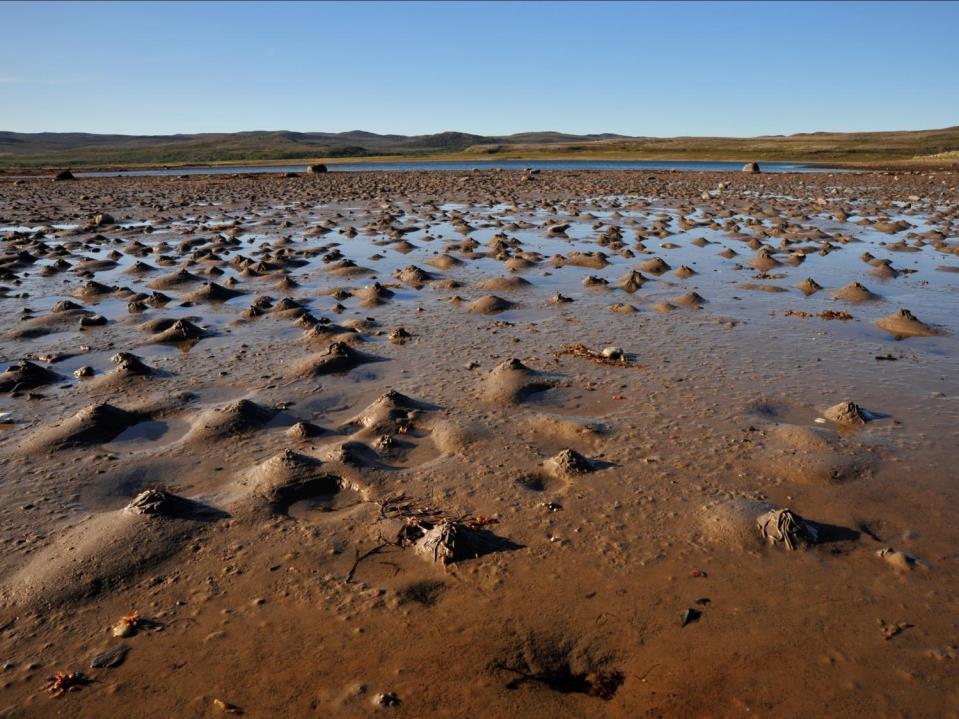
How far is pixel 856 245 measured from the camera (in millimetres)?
18078

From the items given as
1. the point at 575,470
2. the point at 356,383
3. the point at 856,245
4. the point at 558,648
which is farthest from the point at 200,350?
the point at 856,245

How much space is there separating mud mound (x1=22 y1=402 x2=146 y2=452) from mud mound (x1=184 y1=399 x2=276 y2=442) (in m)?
0.76

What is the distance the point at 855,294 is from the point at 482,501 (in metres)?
9.73

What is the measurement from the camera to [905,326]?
9914 mm

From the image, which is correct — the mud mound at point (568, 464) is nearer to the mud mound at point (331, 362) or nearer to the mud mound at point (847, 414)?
the mud mound at point (847, 414)

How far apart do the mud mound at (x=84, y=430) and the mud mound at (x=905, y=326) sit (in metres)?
10.2

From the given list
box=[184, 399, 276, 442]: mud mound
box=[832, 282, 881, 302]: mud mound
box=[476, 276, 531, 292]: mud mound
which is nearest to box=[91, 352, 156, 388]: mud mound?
box=[184, 399, 276, 442]: mud mound

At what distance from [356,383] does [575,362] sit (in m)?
2.79

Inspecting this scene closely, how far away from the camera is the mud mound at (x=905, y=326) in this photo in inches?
382

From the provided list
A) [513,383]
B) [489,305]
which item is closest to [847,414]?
[513,383]

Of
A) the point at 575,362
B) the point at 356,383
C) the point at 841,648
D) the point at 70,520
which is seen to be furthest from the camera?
the point at 575,362

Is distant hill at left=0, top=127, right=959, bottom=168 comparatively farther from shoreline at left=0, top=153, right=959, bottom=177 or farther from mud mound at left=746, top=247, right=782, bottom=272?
mud mound at left=746, top=247, right=782, bottom=272

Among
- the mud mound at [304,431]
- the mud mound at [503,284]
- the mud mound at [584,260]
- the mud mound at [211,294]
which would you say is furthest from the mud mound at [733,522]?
the mud mound at [584,260]

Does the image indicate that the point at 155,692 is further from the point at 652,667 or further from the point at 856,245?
the point at 856,245
